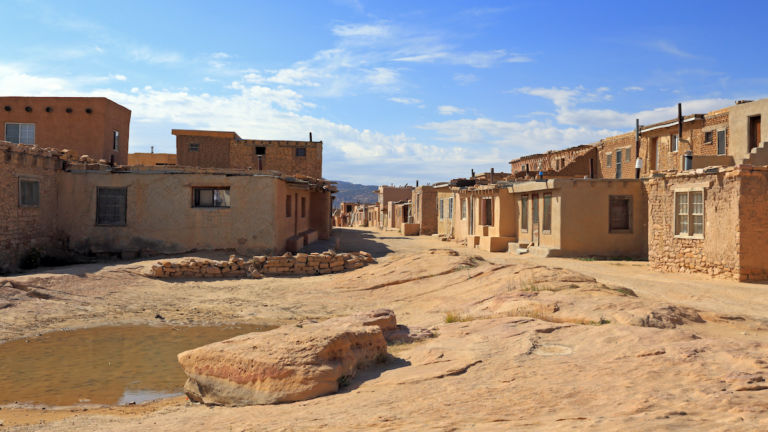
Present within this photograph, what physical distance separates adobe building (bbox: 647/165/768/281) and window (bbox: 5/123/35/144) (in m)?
23.8

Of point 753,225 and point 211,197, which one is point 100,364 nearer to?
point 211,197

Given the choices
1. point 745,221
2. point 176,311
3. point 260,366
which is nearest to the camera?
point 260,366

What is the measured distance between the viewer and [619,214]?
19.0 metres

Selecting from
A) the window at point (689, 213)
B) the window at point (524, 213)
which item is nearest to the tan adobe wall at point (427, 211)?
the window at point (524, 213)

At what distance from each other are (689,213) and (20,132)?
25137 millimetres

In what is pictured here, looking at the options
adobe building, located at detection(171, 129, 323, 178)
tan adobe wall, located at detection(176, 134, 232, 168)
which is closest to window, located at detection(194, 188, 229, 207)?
adobe building, located at detection(171, 129, 323, 178)

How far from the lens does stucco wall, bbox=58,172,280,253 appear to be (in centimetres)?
1755

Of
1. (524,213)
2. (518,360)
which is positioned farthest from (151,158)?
(518,360)

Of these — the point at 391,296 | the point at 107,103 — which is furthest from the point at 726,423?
the point at 107,103

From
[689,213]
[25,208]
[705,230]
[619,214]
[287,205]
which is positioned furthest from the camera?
[287,205]

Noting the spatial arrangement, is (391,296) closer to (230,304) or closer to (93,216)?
(230,304)

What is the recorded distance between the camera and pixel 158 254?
1752cm

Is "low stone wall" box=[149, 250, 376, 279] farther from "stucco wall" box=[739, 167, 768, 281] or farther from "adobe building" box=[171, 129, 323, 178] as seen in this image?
"adobe building" box=[171, 129, 323, 178]

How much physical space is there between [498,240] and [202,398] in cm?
1782
